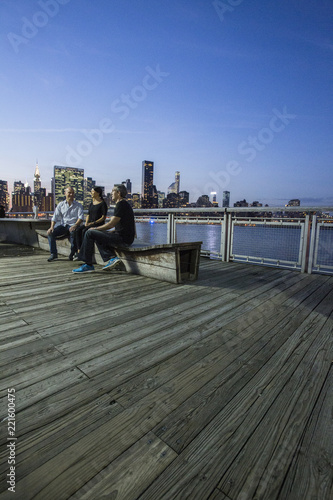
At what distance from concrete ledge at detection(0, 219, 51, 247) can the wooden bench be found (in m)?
3.98

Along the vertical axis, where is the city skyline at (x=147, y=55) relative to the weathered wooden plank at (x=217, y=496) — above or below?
above

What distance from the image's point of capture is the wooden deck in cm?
84

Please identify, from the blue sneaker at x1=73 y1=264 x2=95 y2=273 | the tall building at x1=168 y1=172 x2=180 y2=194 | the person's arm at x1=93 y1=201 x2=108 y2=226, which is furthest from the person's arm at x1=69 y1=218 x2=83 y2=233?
the tall building at x1=168 y1=172 x2=180 y2=194

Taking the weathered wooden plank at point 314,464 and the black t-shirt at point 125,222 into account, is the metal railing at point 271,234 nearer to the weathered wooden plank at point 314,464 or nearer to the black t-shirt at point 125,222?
the black t-shirt at point 125,222

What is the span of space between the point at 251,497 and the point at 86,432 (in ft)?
2.22

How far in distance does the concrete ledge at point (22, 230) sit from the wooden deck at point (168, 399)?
5107 mm

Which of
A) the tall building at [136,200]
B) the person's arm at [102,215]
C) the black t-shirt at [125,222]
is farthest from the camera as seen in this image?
the tall building at [136,200]

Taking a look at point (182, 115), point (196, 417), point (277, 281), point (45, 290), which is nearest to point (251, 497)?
point (196, 417)

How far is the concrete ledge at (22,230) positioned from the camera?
7140 millimetres

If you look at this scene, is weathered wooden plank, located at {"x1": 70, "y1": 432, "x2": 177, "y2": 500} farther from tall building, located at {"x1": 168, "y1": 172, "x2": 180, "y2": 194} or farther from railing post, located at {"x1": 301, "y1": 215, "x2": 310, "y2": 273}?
tall building, located at {"x1": 168, "y1": 172, "x2": 180, "y2": 194}

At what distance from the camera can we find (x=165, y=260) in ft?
11.9

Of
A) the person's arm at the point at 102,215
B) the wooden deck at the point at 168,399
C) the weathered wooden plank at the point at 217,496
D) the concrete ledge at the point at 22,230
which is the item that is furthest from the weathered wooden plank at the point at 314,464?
the concrete ledge at the point at 22,230

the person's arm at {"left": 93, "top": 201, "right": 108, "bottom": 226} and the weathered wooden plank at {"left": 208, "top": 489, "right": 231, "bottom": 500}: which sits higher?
the person's arm at {"left": 93, "top": 201, "right": 108, "bottom": 226}

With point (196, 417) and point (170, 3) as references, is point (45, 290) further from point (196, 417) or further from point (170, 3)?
point (170, 3)
